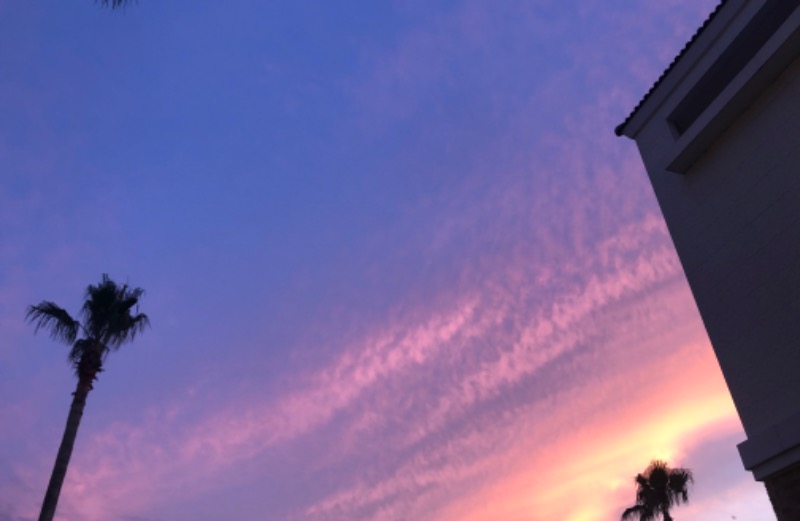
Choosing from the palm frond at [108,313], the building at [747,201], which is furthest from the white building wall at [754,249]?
the palm frond at [108,313]

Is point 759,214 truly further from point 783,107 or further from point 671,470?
point 671,470

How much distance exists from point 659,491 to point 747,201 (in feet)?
99.4

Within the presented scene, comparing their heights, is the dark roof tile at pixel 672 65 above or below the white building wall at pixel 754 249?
above

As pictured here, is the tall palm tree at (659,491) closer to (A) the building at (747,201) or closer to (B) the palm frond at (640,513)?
(B) the palm frond at (640,513)

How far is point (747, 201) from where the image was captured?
1598 centimetres

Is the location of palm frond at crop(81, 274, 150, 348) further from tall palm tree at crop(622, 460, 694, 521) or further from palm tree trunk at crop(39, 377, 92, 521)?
tall palm tree at crop(622, 460, 694, 521)

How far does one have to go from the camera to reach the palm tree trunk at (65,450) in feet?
68.1

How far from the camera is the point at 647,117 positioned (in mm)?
18906

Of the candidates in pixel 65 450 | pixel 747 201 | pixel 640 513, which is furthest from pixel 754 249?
pixel 640 513

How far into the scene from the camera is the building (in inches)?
573

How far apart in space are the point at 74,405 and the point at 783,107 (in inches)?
878

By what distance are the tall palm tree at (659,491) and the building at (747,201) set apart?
2839 centimetres

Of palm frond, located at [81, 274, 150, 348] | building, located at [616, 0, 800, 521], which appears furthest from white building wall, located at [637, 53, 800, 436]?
palm frond, located at [81, 274, 150, 348]

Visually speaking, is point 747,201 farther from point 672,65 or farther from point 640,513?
point 640,513
